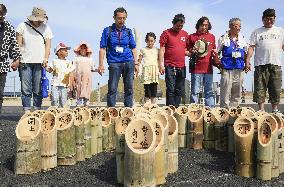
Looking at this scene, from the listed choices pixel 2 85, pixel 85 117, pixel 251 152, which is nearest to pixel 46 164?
pixel 85 117

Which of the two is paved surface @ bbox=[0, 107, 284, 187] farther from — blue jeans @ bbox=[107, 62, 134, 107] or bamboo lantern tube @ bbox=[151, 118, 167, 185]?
blue jeans @ bbox=[107, 62, 134, 107]

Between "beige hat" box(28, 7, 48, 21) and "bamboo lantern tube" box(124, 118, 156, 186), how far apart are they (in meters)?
4.33

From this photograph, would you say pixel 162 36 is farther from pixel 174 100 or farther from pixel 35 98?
pixel 35 98

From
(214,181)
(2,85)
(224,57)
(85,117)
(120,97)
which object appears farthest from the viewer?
(120,97)

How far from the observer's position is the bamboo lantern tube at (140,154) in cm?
296

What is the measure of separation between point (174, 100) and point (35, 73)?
8.56ft

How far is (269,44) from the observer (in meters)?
6.93

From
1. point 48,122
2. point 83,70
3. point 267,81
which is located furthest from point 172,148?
point 83,70

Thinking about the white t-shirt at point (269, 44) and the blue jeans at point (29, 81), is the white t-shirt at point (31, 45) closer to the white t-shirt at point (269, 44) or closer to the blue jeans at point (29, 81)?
the blue jeans at point (29, 81)

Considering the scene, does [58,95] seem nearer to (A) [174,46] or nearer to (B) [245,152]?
(A) [174,46]

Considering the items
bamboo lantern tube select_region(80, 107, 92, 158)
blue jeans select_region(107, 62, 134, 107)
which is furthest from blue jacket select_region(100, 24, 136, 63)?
bamboo lantern tube select_region(80, 107, 92, 158)

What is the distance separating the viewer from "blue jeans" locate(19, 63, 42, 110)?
21.7 feet

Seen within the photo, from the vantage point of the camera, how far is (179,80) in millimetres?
7551

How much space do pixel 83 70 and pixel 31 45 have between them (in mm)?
1919
